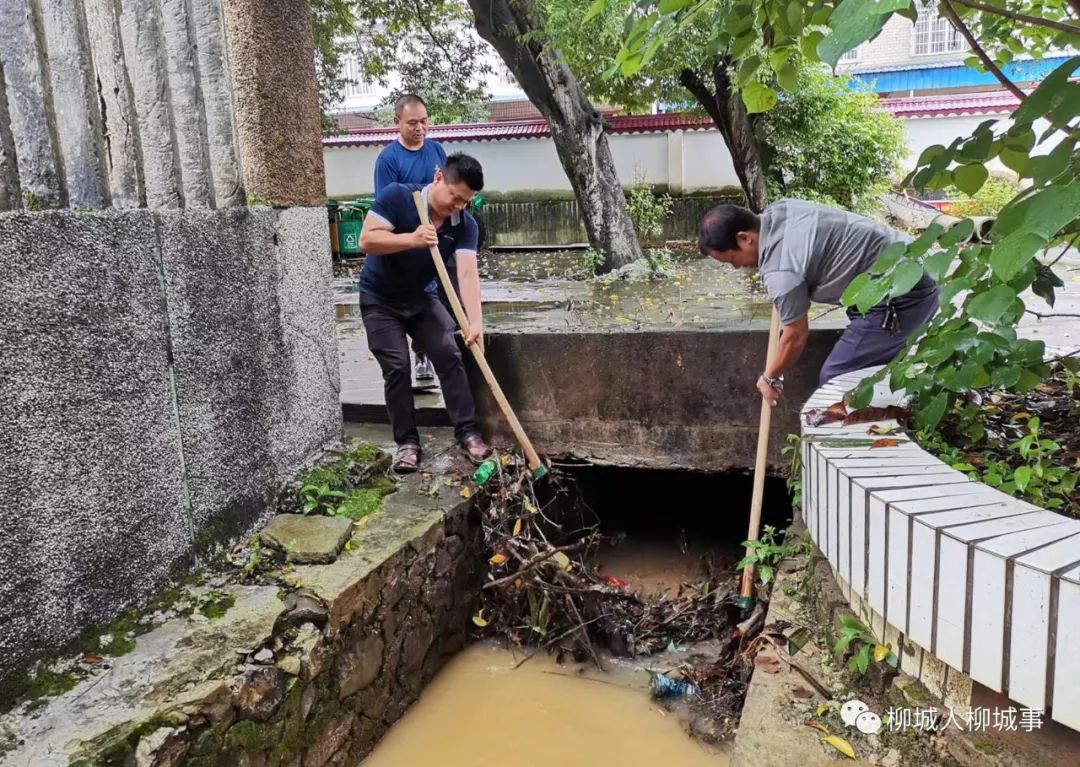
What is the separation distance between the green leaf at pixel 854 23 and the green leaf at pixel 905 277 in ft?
2.44

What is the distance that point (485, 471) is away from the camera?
450 centimetres

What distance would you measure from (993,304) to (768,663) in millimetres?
1344

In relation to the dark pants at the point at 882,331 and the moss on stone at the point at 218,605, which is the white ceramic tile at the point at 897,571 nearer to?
the dark pants at the point at 882,331

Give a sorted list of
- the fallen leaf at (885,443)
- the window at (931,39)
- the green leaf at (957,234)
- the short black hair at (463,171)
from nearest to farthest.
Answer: the green leaf at (957,234)
the fallen leaf at (885,443)
the short black hair at (463,171)
the window at (931,39)

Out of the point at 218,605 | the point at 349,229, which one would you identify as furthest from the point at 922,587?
the point at 349,229

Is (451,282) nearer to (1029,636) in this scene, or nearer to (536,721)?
(536,721)

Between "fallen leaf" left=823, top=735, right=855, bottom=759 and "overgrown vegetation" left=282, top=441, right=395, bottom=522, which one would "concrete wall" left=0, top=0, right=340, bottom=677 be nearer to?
"overgrown vegetation" left=282, top=441, right=395, bottom=522

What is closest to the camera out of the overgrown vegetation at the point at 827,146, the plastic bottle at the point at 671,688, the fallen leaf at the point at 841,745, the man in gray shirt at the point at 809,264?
the fallen leaf at the point at 841,745

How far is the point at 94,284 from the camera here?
9.32 ft

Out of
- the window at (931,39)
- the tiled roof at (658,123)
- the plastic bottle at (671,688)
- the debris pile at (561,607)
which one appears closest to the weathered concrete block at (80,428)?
the debris pile at (561,607)

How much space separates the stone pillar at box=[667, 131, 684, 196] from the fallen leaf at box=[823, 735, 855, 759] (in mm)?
13617

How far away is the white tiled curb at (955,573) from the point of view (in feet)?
5.63

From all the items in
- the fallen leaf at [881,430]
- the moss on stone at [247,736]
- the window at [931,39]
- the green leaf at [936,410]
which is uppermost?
the window at [931,39]

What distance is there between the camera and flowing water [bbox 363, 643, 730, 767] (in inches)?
141
